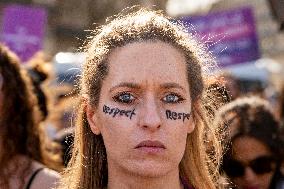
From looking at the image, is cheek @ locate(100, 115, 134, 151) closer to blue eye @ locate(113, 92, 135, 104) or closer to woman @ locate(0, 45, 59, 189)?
blue eye @ locate(113, 92, 135, 104)

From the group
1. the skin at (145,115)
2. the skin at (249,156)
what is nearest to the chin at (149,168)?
the skin at (145,115)

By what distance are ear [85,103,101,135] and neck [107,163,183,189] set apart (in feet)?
0.50

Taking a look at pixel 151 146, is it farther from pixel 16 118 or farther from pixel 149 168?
pixel 16 118

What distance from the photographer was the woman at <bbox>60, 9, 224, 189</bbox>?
8.73 ft

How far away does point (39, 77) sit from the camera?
529cm

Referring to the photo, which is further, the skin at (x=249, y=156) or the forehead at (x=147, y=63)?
the skin at (x=249, y=156)

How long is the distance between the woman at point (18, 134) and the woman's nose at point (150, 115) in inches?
46.6

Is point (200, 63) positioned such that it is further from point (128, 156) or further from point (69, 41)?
point (69, 41)

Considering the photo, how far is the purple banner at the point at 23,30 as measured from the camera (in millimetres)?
7598

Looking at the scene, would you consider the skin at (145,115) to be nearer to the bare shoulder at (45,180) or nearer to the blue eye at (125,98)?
the blue eye at (125,98)

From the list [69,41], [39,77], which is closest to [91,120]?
[39,77]

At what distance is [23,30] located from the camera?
778cm

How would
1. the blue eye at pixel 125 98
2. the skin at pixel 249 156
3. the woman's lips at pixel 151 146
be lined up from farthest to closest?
the skin at pixel 249 156 < the blue eye at pixel 125 98 < the woman's lips at pixel 151 146

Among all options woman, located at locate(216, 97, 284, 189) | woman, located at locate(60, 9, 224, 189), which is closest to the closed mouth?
woman, located at locate(60, 9, 224, 189)
